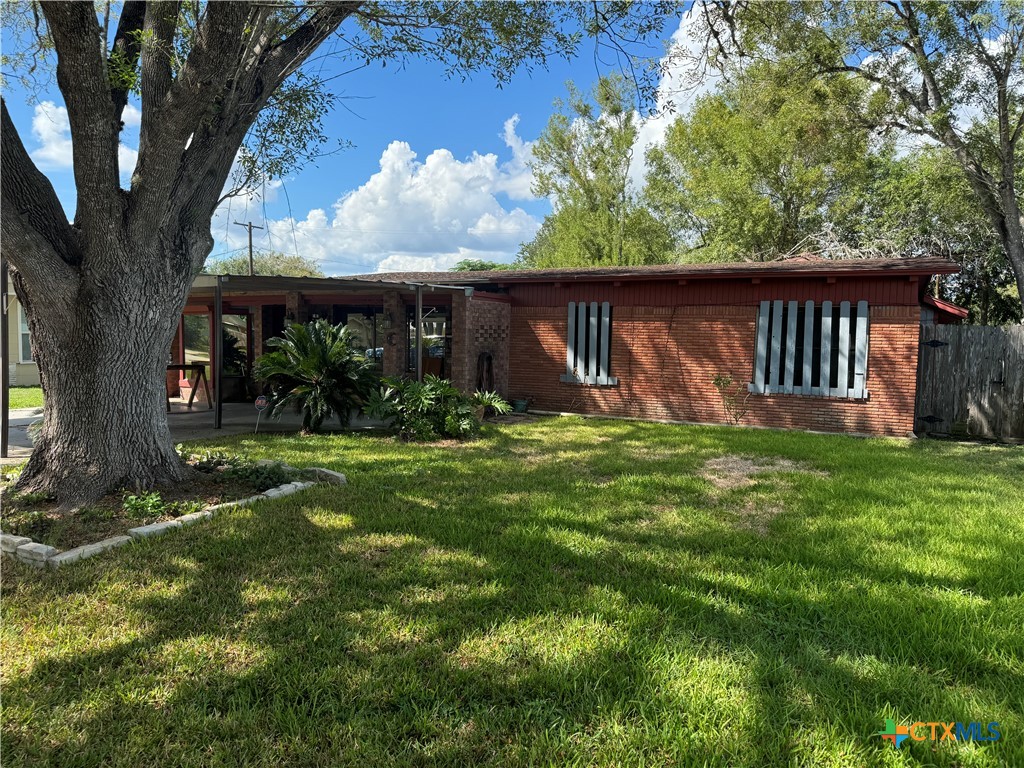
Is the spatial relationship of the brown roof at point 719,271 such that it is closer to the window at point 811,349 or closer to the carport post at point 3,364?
the window at point 811,349

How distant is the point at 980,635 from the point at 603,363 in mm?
9586

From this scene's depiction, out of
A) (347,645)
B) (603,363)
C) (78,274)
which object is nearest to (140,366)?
(78,274)

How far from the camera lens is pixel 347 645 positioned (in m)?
2.90

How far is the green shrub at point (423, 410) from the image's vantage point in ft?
29.6

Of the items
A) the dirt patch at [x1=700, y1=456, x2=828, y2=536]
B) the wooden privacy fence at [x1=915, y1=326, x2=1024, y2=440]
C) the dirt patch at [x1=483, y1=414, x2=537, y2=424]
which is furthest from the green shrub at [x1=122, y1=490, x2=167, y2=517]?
the wooden privacy fence at [x1=915, y1=326, x2=1024, y2=440]

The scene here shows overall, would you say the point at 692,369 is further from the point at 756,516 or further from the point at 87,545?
the point at 87,545

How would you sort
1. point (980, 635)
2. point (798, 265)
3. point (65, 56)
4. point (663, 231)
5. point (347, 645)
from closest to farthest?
point (347, 645)
point (980, 635)
point (65, 56)
point (798, 265)
point (663, 231)

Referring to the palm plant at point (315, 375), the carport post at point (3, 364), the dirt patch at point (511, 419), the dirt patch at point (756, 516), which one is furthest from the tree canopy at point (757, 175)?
the carport post at point (3, 364)

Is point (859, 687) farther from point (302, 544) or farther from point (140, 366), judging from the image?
point (140, 366)

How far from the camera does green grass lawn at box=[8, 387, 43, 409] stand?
1314cm

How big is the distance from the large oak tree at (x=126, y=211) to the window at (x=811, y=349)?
7.89 meters

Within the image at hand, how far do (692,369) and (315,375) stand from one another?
7.03m

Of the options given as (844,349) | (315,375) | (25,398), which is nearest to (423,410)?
(315,375)

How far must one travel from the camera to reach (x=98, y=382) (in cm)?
500
